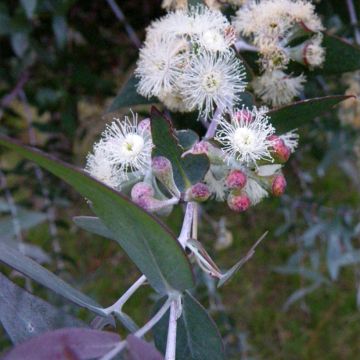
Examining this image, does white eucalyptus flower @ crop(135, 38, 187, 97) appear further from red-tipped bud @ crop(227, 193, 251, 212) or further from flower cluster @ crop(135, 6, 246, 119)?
red-tipped bud @ crop(227, 193, 251, 212)

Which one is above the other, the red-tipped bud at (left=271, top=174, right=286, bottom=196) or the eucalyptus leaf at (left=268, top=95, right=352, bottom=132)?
the eucalyptus leaf at (left=268, top=95, right=352, bottom=132)

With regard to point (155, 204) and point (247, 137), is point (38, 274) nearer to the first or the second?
point (155, 204)

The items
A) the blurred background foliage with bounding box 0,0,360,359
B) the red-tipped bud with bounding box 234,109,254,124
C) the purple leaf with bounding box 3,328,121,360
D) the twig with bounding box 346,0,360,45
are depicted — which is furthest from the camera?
the blurred background foliage with bounding box 0,0,360,359

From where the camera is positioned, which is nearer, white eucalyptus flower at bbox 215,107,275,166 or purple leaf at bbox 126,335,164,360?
purple leaf at bbox 126,335,164,360

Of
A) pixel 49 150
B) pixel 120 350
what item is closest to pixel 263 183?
pixel 120 350

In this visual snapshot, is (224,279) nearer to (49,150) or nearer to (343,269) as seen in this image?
(49,150)

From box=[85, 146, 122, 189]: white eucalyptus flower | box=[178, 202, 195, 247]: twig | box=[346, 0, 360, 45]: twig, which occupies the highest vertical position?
box=[346, 0, 360, 45]: twig

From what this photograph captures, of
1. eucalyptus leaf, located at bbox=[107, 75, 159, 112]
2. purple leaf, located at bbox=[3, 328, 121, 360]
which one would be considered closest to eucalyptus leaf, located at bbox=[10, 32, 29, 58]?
eucalyptus leaf, located at bbox=[107, 75, 159, 112]
